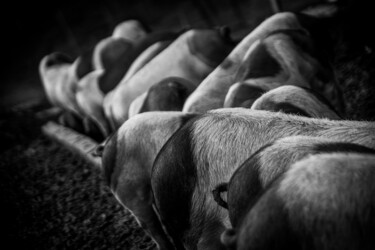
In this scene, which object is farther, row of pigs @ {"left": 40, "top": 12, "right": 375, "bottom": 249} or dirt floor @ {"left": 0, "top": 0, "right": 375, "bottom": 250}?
dirt floor @ {"left": 0, "top": 0, "right": 375, "bottom": 250}

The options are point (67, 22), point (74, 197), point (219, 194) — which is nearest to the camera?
point (219, 194)

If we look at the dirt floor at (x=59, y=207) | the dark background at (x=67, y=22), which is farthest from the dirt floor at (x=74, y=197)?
the dark background at (x=67, y=22)

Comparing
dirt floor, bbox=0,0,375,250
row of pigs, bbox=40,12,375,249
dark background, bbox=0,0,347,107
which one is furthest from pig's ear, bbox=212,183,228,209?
dark background, bbox=0,0,347,107

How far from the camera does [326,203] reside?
1074mm

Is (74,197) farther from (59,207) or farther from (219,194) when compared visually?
(219,194)

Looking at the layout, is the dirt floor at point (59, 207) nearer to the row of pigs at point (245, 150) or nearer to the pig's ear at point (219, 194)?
the row of pigs at point (245, 150)

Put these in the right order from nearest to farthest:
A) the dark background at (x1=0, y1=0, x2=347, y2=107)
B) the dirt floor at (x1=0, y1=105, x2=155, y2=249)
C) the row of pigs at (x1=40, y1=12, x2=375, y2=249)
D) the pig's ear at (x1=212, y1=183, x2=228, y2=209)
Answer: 1. the row of pigs at (x1=40, y1=12, x2=375, y2=249)
2. the pig's ear at (x1=212, y1=183, x2=228, y2=209)
3. the dirt floor at (x1=0, y1=105, x2=155, y2=249)
4. the dark background at (x1=0, y1=0, x2=347, y2=107)

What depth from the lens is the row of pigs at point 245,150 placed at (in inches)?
43.2

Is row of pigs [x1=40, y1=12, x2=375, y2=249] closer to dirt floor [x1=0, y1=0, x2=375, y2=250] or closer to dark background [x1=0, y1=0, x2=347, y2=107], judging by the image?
dirt floor [x1=0, y1=0, x2=375, y2=250]

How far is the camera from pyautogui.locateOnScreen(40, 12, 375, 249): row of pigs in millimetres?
1097

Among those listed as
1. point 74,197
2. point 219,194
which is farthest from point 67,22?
point 219,194

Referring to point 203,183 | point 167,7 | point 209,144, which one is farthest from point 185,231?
point 167,7

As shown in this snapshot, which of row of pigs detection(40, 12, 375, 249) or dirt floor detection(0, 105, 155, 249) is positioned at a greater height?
row of pigs detection(40, 12, 375, 249)

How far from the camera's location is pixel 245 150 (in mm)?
1865
